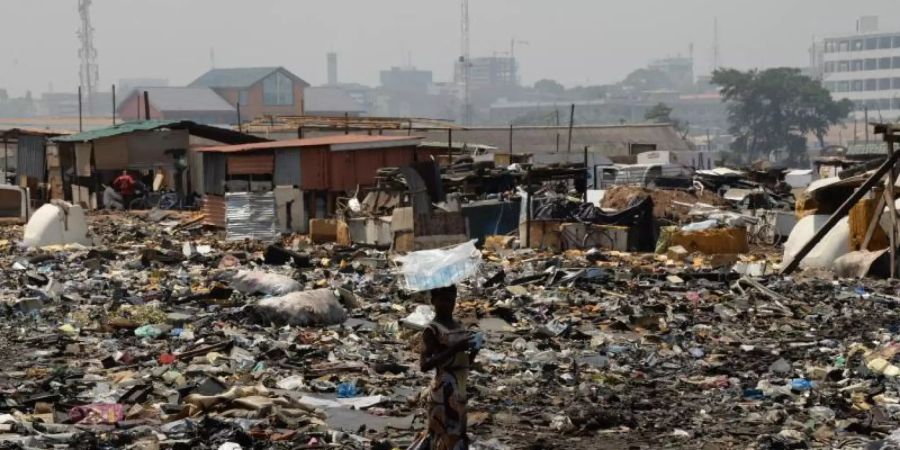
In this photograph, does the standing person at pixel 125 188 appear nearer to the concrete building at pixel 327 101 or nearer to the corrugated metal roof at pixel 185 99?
the corrugated metal roof at pixel 185 99

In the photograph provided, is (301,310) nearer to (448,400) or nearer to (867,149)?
(448,400)

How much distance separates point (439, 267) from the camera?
7215 mm

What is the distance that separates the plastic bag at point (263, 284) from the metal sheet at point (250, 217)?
10092 mm

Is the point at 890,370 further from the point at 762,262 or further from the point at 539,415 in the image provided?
the point at 762,262

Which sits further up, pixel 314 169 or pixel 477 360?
pixel 314 169

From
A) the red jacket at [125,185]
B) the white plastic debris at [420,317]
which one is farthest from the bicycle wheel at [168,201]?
the white plastic debris at [420,317]

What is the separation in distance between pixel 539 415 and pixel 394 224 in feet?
45.0

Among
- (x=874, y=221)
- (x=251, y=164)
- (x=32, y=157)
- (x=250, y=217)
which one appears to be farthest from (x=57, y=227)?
(x=32, y=157)

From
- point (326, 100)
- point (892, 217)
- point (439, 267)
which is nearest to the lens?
point (439, 267)

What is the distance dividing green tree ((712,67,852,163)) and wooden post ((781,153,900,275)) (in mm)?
80082

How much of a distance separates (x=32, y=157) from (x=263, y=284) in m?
26.8

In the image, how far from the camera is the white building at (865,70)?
6166 inches

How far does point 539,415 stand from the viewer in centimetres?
921

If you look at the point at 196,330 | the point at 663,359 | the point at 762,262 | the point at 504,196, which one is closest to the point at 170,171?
the point at 504,196
